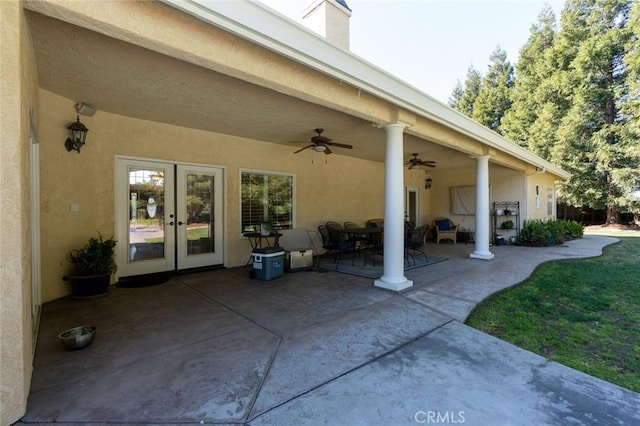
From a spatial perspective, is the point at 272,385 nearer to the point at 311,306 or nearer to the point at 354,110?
the point at 311,306

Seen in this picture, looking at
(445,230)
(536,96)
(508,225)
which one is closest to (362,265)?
(445,230)

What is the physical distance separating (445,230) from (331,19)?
731cm

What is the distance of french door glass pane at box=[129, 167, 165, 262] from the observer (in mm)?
4949

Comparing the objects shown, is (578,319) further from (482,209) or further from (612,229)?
(612,229)

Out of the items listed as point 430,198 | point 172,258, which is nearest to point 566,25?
point 430,198

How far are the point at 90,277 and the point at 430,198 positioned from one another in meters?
10.8

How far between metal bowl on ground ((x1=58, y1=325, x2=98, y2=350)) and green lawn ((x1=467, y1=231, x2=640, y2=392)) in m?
3.98

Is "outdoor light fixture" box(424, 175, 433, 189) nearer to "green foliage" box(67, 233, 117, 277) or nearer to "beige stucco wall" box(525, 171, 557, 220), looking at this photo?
"beige stucco wall" box(525, 171, 557, 220)

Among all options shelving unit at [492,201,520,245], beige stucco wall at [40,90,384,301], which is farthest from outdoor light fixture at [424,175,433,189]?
beige stucco wall at [40,90,384,301]

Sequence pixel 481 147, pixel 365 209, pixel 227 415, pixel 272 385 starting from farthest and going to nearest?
pixel 365 209 → pixel 481 147 → pixel 272 385 → pixel 227 415

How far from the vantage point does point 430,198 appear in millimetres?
11727

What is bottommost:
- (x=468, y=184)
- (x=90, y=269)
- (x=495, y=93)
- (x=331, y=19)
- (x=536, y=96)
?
(x=90, y=269)

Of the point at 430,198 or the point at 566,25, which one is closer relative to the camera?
the point at 430,198

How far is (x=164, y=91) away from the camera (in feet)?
12.1
